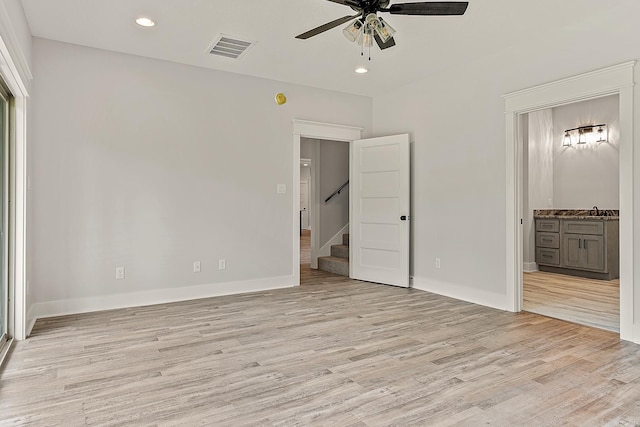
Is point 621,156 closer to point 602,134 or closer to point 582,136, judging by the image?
point 602,134

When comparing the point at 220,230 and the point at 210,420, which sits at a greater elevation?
the point at 220,230

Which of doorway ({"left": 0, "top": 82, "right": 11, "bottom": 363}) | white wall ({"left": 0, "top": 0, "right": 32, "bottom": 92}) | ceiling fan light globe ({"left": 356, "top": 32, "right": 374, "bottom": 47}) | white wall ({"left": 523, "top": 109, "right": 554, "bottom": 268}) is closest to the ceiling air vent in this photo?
ceiling fan light globe ({"left": 356, "top": 32, "right": 374, "bottom": 47})

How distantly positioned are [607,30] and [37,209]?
5.36 m

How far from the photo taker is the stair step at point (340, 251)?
6.55 metres

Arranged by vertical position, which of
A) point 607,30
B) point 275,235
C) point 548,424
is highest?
point 607,30

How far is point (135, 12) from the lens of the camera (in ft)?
11.1

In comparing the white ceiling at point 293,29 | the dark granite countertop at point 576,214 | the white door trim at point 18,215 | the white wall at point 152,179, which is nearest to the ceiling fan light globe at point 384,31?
the white ceiling at point 293,29

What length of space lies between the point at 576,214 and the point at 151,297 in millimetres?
6144

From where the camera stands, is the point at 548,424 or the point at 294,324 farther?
the point at 294,324

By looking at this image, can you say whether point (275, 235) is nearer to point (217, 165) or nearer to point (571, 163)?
point (217, 165)

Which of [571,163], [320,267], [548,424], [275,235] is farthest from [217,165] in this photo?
[571,163]

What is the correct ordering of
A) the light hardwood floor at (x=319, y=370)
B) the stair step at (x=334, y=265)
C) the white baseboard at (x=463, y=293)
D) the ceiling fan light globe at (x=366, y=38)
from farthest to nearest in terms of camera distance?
the stair step at (x=334, y=265), the white baseboard at (x=463, y=293), the ceiling fan light globe at (x=366, y=38), the light hardwood floor at (x=319, y=370)

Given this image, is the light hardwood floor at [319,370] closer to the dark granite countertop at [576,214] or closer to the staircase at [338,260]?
the staircase at [338,260]

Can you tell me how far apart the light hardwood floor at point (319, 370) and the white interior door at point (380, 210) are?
1.32 meters
